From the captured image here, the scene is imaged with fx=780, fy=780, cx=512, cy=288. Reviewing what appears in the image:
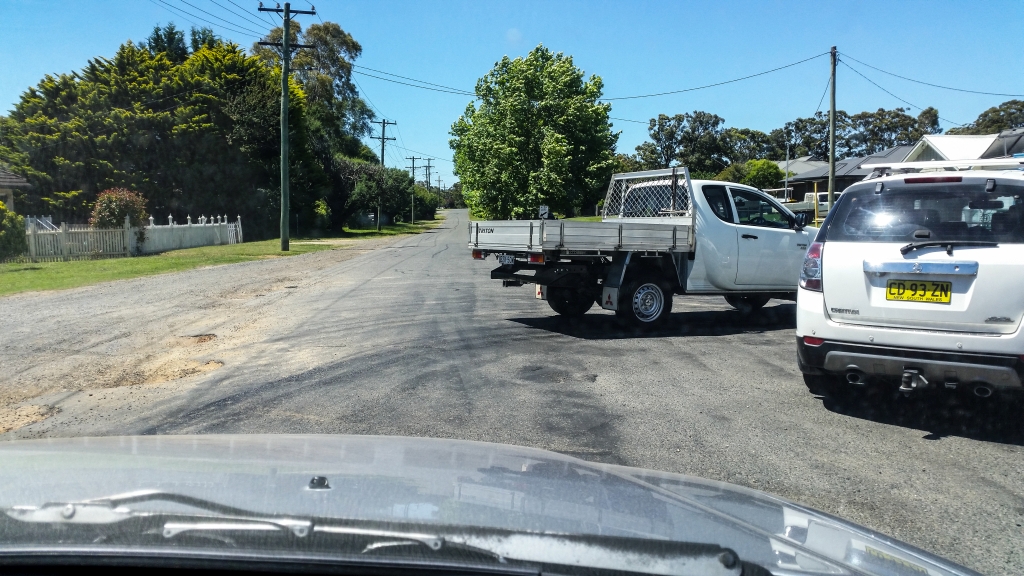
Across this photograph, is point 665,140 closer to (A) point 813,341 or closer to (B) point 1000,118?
(B) point 1000,118

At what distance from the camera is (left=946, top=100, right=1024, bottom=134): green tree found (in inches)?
2253

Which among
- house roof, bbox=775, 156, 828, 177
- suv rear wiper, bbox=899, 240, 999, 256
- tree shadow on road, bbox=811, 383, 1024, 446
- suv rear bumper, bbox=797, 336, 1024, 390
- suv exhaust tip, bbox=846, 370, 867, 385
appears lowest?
tree shadow on road, bbox=811, 383, 1024, 446

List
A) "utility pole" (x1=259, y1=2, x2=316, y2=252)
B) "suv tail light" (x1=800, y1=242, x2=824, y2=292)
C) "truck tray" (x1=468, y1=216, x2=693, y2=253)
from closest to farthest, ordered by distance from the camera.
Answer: "suv tail light" (x1=800, y1=242, x2=824, y2=292), "truck tray" (x1=468, y1=216, x2=693, y2=253), "utility pole" (x1=259, y1=2, x2=316, y2=252)

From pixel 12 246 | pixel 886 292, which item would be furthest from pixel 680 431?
pixel 12 246

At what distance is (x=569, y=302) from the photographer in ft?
36.8

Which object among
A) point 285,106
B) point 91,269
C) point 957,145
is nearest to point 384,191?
point 285,106

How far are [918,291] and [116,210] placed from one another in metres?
27.4

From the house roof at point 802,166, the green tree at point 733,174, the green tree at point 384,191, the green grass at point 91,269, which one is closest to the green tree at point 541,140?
the green grass at point 91,269

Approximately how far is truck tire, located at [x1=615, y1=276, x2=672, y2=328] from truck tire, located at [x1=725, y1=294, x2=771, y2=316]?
6.80 feet

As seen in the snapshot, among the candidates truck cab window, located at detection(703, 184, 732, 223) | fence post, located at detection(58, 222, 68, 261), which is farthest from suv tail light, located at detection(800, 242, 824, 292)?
Answer: fence post, located at detection(58, 222, 68, 261)

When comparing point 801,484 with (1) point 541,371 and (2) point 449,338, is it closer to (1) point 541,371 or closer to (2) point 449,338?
(1) point 541,371

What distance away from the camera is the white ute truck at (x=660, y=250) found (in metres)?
9.80

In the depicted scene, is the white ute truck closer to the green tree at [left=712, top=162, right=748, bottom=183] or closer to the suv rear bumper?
the suv rear bumper

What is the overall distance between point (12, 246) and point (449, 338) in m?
19.9
